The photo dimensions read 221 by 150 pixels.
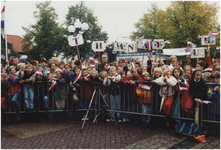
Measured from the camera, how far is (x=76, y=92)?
6711 millimetres

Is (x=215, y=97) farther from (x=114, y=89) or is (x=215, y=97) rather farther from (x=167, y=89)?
(x=114, y=89)

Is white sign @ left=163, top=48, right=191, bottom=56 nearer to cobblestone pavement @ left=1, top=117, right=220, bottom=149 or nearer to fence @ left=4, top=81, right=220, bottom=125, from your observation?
fence @ left=4, top=81, right=220, bottom=125

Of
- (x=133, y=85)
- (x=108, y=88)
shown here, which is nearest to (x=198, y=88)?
(x=133, y=85)

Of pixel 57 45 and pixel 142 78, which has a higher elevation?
pixel 57 45

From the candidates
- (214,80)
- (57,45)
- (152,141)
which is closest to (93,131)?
(152,141)

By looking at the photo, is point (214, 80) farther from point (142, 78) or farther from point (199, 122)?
point (142, 78)

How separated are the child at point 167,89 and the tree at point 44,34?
33245 mm

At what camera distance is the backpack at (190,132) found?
4.77 m

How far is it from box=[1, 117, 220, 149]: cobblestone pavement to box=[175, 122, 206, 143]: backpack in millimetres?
115

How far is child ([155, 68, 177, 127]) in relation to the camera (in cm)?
546

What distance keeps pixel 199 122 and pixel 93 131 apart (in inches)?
103

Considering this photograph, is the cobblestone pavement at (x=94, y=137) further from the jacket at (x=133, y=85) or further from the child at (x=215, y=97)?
the jacket at (x=133, y=85)

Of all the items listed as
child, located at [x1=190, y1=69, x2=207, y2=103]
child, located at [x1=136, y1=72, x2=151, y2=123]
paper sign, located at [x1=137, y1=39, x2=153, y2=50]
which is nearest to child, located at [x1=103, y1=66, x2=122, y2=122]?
child, located at [x1=136, y1=72, x2=151, y2=123]

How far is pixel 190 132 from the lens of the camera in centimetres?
484
